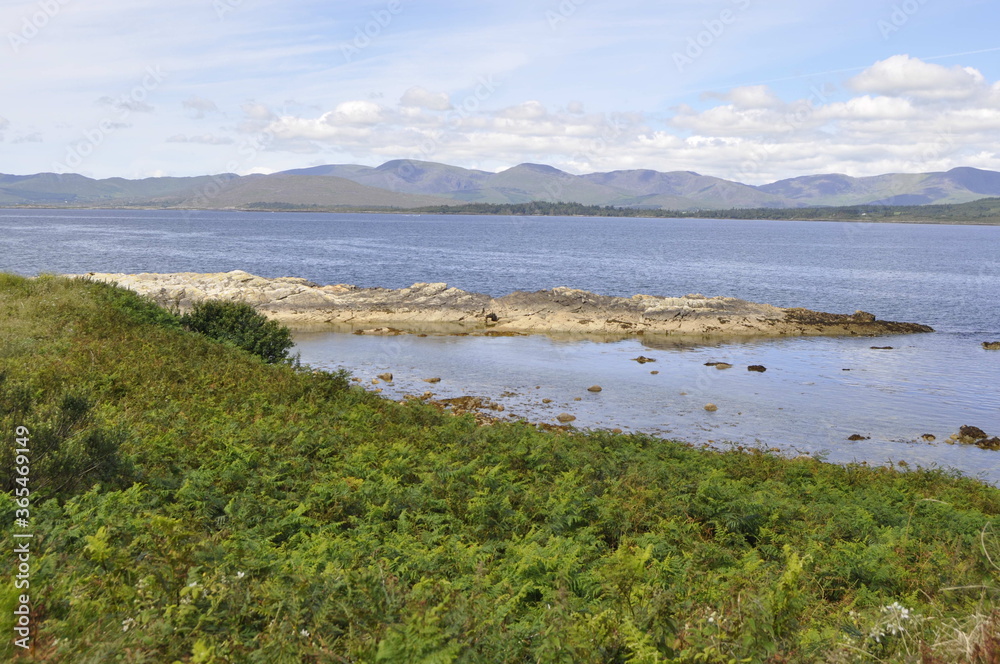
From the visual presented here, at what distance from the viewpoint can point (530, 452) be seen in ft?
49.0

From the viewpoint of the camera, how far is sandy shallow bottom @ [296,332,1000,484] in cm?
2698

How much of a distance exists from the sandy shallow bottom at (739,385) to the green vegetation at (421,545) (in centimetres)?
1057

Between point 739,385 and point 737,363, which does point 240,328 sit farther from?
point 737,363

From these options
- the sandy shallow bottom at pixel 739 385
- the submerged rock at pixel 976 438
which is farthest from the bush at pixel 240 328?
the submerged rock at pixel 976 438

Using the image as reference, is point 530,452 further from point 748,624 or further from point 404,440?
point 748,624

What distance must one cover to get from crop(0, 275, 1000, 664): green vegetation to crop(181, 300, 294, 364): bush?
31.0 feet

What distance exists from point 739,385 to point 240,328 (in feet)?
83.7

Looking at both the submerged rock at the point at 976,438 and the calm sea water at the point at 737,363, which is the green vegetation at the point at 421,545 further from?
the calm sea water at the point at 737,363

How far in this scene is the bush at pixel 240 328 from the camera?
2614 cm

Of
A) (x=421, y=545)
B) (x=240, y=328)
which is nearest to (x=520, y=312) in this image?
(x=240, y=328)

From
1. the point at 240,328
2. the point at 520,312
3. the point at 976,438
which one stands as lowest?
the point at 976,438

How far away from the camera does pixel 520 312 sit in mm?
55062

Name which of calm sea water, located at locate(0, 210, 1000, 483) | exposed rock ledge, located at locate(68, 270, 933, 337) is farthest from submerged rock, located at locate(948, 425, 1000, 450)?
exposed rock ledge, located at locate(68, 270, 933, 337)

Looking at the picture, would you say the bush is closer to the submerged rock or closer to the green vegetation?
the green vegetation
